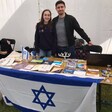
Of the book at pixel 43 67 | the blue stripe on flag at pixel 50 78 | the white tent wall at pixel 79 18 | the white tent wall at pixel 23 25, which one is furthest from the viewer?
the white tent wall at pixel 23 25

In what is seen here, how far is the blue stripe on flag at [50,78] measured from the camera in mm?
1834

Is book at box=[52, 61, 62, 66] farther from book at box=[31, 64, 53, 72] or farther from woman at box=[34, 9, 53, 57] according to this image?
woman at box=[34, 9, 53, 57]

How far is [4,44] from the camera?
463 cm

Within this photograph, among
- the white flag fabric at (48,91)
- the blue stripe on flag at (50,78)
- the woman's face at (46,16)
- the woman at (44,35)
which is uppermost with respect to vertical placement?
the woman's face at (46,16)

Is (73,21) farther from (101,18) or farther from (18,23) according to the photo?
(18,23)

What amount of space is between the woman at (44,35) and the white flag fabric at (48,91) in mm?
1246

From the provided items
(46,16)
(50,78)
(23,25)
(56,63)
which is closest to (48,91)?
(50,78)

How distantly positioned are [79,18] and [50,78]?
2979 millimetres

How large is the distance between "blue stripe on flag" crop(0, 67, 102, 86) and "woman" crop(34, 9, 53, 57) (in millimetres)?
1321

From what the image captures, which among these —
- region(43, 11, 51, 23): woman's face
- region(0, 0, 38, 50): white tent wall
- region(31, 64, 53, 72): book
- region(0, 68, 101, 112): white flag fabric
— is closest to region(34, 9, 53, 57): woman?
region(43, 11, 51, 23): woman's face

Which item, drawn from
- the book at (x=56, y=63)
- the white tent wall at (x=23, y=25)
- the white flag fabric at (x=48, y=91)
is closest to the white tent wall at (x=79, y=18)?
the white tent wall at (x=23, y=25)

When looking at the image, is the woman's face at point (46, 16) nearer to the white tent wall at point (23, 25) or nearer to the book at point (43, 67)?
the book at point (43, 67)

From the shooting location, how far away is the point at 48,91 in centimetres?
204

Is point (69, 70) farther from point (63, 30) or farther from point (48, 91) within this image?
point (63, 30)
